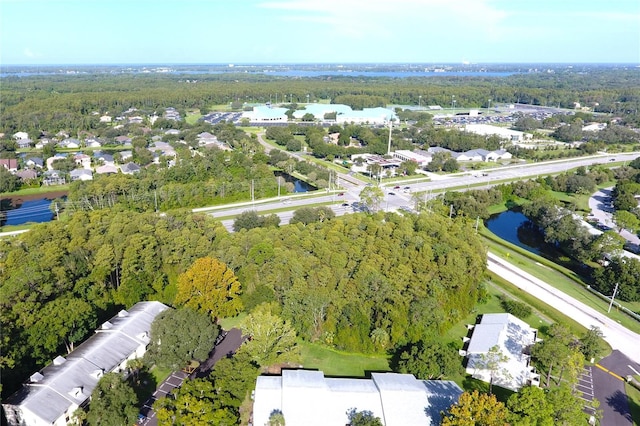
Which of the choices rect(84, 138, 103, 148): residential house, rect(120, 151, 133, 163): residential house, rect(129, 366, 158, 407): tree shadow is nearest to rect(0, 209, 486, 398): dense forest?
rect(129, 366, 158, 407): tree shadow

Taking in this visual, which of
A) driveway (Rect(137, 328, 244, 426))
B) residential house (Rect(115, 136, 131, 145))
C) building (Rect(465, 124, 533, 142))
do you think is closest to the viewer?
driveway (Rect(137, 328, 244, 426))

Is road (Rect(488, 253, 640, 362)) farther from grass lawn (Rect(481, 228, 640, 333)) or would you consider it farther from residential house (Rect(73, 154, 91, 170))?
residential house (Rect(73, 154, 91, 170))

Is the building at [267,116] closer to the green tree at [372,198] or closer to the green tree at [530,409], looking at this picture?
the green tree at [372,198]

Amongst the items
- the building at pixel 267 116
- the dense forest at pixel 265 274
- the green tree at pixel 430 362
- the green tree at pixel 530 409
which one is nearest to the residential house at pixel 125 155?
the dense forest at pixel 265 274

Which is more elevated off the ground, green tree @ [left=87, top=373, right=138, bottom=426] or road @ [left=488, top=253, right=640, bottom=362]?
green tree @ [left=87, top=373, right=138, bottom=426]

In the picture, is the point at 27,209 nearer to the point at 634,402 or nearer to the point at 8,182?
the point at 8,182

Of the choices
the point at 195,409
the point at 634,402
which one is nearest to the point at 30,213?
the point at 195,409
